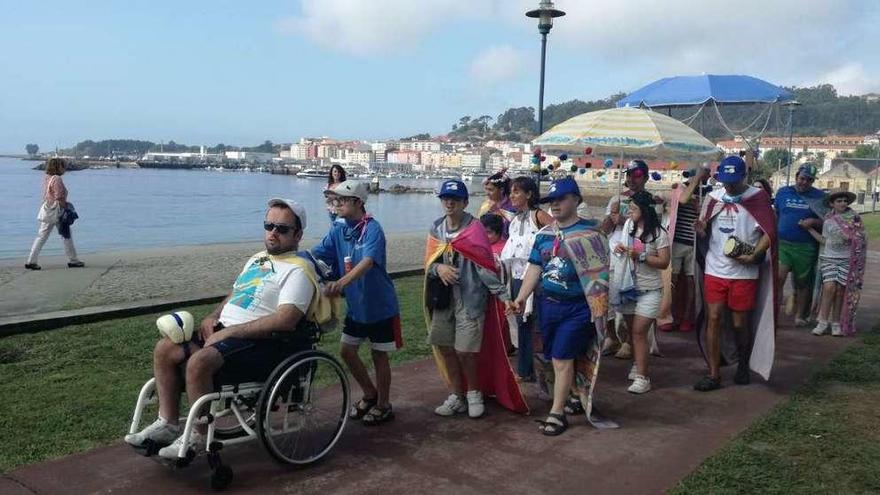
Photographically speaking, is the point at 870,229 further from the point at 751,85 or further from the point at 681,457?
the point at 681,457

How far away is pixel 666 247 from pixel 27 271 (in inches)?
381

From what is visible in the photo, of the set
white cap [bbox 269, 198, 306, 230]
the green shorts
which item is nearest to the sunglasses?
white cap [bbox 269, 198, 306, 230]

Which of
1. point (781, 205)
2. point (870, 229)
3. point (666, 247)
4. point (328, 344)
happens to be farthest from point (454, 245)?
point (870, 229)

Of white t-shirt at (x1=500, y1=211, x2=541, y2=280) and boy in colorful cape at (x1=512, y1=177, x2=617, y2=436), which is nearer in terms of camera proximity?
boy in colorful cape at (x1=512, y1=177, x2=617, y2=436)

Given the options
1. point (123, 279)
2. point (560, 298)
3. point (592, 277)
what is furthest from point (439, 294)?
point (123, 279)

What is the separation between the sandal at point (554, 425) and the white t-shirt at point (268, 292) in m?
1.76

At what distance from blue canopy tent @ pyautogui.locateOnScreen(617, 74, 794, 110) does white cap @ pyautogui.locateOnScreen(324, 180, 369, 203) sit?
24.1 feet

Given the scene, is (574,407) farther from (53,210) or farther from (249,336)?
(53,210)

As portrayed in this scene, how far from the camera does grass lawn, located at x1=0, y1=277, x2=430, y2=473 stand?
A: 4.31 meters

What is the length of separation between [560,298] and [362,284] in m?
1.29

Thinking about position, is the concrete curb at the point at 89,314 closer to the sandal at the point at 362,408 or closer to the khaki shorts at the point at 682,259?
→ the sandal at the point at 362,408

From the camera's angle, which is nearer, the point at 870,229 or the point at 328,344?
the point at 328,344

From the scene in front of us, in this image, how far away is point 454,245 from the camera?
477 centimetres

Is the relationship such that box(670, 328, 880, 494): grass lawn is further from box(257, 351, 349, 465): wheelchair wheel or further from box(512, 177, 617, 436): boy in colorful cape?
box(257, 351, 349, 465): wheelchair wheel
